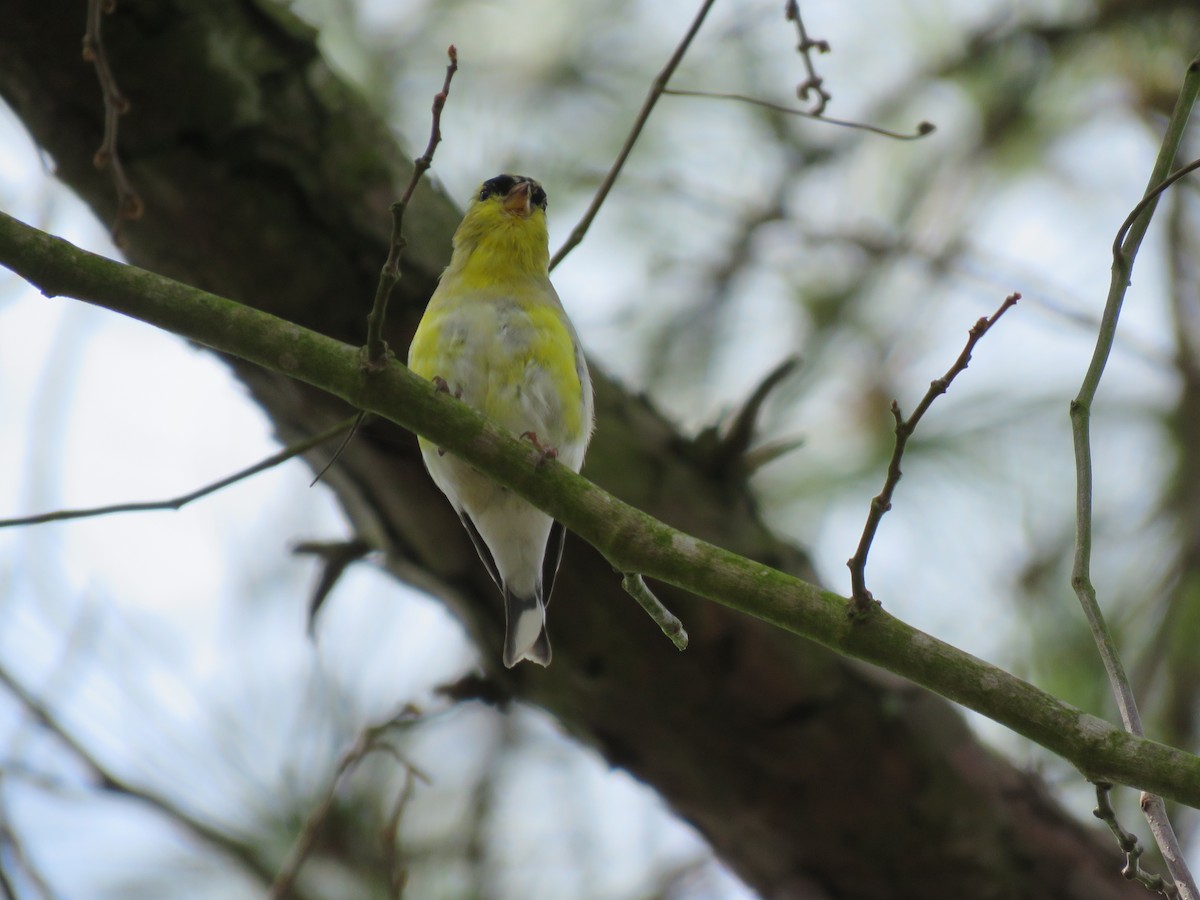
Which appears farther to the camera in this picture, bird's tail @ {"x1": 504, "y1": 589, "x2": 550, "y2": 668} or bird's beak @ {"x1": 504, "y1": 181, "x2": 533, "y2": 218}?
bird's beak @ {"x1": 504, "y1": 181, "x2": 533, "y2": 218}

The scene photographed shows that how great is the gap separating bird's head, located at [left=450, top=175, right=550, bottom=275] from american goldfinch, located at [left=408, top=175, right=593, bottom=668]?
8.5 inches

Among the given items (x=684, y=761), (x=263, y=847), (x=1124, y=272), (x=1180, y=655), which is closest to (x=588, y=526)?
(x=1124, y=272)

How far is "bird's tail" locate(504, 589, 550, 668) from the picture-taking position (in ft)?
10.8

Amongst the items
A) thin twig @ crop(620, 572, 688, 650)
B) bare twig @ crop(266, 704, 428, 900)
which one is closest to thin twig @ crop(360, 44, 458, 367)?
thin twig @ crop(620, 572, 688, 650)

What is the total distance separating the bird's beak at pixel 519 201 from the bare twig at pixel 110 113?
1344 millimetres

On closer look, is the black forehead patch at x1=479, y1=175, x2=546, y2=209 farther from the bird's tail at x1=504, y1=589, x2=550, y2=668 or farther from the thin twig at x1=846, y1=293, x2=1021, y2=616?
the thin twig at x1=846, y1=293, x2=1021, y2=616

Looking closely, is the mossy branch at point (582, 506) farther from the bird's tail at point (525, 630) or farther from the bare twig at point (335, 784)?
the bird's tail at point (525, 630)

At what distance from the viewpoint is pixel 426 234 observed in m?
3.62

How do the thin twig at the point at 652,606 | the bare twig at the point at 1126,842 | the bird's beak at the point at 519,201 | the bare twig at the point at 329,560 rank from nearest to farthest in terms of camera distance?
the bare twig at the point at 1126,842
the thin twig at the point at 652,606
the bare twig at the point at 329,560
the bird's beak at the point at 519,201

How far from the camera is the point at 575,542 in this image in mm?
3537

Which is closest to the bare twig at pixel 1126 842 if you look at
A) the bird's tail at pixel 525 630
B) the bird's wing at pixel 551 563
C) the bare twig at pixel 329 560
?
the bird's tail at pixel 525 630

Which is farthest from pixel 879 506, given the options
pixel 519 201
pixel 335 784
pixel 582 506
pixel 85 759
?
pixel 519 201

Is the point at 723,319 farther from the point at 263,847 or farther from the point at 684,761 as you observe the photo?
the point at 263,847

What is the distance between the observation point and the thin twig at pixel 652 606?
228 cm
